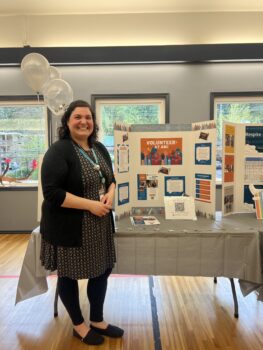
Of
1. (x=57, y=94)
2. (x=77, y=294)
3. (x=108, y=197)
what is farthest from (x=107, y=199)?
(x=57, y=94)

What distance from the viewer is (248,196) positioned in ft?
7.76

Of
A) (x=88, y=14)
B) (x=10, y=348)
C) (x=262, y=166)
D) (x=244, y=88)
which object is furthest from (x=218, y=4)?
(x=10, y=348)

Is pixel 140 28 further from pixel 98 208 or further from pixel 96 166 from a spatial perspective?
pixel 98 208

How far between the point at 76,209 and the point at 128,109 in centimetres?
301

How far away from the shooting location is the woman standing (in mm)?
1517

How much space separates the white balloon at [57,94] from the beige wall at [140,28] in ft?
4.75

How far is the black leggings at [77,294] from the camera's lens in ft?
5.54

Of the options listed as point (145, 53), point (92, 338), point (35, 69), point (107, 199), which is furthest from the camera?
point (145, 53)

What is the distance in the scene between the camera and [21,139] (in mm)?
4434

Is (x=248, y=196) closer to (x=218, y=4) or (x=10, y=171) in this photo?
(x=218, y=4)

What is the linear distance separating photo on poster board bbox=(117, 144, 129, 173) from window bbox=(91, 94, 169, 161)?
210 centimetres

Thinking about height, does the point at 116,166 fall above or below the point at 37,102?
below

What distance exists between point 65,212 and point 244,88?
11.7 feet

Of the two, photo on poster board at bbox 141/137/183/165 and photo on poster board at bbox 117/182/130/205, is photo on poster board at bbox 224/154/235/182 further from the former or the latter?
photo on poster board at bbox 117/182/130/205
